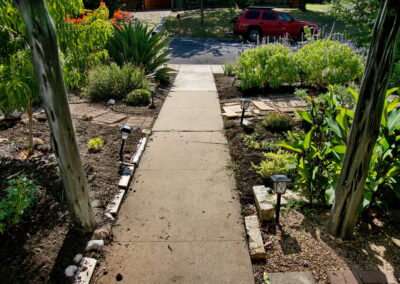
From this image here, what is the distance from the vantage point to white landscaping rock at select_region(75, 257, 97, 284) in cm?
285

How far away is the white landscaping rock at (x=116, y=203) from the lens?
3783mm

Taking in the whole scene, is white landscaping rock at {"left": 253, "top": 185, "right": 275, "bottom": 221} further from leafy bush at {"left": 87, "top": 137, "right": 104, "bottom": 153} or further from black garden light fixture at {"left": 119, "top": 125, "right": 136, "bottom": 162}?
leafy bush at {"left": 87, "top": 137, "right": 104, "bottom": 153}

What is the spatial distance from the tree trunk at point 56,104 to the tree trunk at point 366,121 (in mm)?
2543

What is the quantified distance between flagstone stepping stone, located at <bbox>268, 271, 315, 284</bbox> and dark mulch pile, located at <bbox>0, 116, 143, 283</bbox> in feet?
5.59

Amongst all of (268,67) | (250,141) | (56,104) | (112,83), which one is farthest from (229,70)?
(56,104)

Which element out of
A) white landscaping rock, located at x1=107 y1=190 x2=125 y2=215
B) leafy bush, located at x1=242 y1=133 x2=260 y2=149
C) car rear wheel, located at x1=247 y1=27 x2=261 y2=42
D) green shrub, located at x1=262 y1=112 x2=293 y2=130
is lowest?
white landscaping rock, located at x1=107 y1=190 x2=125 y2=215

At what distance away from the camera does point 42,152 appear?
4.89 m

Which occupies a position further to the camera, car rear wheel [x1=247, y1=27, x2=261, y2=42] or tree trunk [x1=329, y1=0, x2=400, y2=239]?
car rear wheel [x1=247, y1=27, x2=261, y2=42]

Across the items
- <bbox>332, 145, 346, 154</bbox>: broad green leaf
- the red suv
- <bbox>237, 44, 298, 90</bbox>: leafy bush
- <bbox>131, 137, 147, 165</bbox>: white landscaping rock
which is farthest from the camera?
the red suv

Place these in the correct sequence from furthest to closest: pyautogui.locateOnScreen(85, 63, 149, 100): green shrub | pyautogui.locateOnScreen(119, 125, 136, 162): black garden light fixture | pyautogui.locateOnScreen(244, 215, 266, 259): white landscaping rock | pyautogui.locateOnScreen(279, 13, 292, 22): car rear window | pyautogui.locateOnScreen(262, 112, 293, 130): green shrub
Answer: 1. pyautogui.locateOnScreen(279, 13, 292, 22): car rear window
2. pyautogui.locateOnScreen(85, 63, 149, 100): green shrub
3. pyautogui.locateOnScreen(262, 112, 293, 130): green shrub
4. pyautogui.locateOnScreen(119, 125, 136, 162): black garden light fixture
5. pyautogui.locateOnScreen(244, 215, 266, 259): white landscaping rock

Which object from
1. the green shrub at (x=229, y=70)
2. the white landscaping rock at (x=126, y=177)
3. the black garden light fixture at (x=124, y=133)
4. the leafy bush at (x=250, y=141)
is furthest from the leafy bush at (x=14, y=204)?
the green shrub at (x=229, y=70)

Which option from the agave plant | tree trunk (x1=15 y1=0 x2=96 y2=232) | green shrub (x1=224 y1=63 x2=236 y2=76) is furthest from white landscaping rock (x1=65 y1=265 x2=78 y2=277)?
green shrub (x1=224 y1=63 x2=236 y2=76)

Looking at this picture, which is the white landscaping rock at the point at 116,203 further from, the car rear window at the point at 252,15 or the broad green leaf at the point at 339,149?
the car rear window at the point at 252,15

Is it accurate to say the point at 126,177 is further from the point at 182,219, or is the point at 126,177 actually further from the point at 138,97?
the point at 138,97
